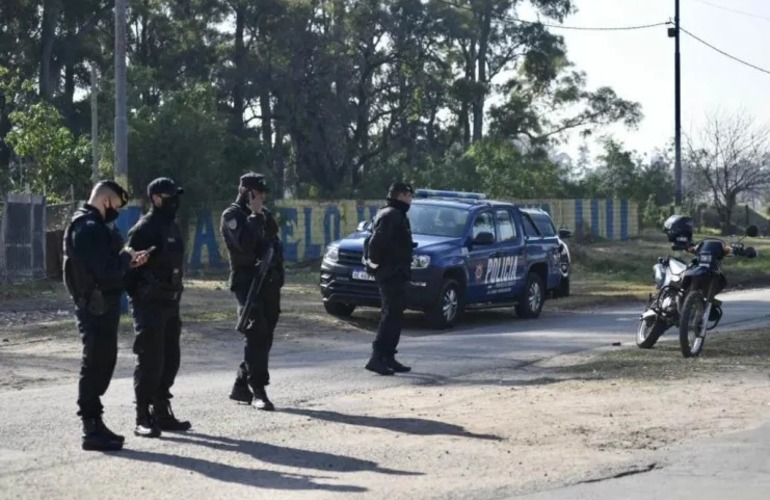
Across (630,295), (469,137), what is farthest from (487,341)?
(469,137)

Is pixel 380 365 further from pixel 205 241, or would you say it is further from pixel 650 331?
pixel 205 241

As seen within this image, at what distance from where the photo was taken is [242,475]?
8.29 meters

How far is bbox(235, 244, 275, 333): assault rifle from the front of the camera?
1048cm

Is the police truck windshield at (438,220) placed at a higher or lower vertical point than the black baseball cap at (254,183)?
lower

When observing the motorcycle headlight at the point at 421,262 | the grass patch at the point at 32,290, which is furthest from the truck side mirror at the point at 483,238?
the grass patch at the point at 32,290

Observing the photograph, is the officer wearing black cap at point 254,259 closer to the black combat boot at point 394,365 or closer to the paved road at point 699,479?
the black combat boot at point 394,365

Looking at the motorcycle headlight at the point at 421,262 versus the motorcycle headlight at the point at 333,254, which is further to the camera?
the motorcycle headlight at the point at 333,254

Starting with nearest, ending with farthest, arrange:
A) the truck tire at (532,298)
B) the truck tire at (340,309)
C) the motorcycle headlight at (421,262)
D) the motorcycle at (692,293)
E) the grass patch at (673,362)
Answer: the grass patch at (673,362) → the motorcycle at (692,293) → the motorcycle headlight at (421,262) → the truck tire at (340,309) → the truck tire at (532,298)

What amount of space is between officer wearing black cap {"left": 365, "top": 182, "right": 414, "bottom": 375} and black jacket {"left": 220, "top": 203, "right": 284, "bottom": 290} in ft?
7.76

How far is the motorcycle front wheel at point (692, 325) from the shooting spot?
1438 cm

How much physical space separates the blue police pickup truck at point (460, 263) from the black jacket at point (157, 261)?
8462mm

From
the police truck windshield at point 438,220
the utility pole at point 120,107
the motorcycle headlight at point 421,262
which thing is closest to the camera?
the motorcycle headlight at point 421,262

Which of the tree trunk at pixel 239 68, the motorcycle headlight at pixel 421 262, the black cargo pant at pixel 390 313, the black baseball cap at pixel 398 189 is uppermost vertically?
the tree trunk at pixel 239 68

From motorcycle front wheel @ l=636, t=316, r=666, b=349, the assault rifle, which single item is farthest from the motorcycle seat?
the assault rifle
